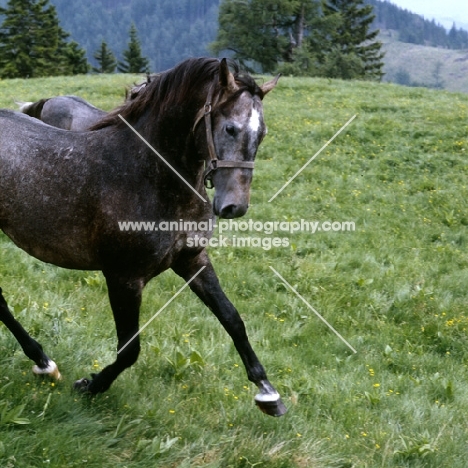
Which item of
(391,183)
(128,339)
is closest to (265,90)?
(128,339)

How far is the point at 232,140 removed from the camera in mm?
3465

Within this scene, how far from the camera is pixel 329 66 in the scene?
156ft

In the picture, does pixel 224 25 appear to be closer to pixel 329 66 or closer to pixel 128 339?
pixel 329 66

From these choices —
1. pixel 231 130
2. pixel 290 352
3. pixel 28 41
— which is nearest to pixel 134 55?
pixel 28 41

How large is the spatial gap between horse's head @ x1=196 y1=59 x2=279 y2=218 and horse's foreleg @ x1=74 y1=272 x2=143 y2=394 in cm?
99

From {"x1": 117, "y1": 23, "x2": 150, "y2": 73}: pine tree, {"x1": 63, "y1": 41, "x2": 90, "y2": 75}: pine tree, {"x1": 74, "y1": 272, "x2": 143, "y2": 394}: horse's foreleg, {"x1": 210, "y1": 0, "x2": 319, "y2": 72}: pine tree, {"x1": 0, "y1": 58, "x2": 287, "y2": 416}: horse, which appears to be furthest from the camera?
{"x1": 117, "y1": 23, "x2": 150, "y2": 73}: pine tree

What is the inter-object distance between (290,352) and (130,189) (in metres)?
2.97

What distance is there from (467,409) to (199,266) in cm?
289

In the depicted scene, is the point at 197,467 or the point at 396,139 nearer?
the point at 197,467

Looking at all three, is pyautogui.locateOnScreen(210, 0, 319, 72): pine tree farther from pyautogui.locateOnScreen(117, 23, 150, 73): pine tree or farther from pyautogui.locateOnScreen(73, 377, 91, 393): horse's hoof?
pyautogui.locateOnScreen(73, 377, 91, 393): horse's hoof

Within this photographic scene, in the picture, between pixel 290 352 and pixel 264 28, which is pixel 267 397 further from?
pixel 264 28

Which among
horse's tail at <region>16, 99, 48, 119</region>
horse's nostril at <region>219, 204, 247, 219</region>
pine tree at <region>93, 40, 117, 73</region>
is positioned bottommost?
pine tree at <region>93, 40, 117, 73</region>

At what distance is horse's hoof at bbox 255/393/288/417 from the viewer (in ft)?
13.8

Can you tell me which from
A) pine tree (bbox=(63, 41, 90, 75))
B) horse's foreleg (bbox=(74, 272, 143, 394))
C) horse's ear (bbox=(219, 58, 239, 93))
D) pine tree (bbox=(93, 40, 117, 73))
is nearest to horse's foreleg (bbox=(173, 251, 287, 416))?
horse's foreleg (bbox=(74, 272, 143, 394))
